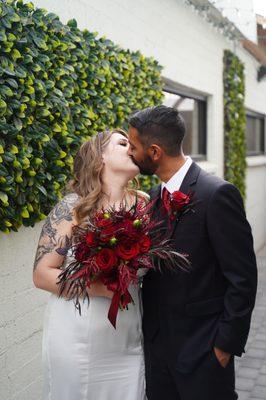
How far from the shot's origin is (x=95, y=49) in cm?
486

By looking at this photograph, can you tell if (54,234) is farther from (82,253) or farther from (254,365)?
(254,365)

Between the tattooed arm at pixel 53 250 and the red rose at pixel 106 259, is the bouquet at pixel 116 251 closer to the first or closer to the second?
the red rose at pixel 106 259

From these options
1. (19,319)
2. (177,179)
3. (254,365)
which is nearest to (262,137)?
(254,365)

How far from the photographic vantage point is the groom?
115 inches

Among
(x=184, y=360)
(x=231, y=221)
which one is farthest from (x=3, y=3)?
(x=184, y=360)

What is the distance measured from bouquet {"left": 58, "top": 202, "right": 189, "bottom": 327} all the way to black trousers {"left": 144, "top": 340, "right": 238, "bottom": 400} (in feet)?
1.54

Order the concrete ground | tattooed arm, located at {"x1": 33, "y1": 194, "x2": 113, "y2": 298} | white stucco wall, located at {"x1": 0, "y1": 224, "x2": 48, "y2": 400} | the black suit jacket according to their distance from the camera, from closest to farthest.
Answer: the black suit jacket < tattooed arm, located at {"x1": 33, "y1": 194, "x2": 113, "y2": 298} < white stucco wall, located at {"x1": 0, "y1": 224, "x2": 48, "y2": 400} < the concrete ground

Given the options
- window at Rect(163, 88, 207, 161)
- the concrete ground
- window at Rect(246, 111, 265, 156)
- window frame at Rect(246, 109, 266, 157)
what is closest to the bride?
the concrete ground

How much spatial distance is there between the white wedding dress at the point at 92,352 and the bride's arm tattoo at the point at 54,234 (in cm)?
26

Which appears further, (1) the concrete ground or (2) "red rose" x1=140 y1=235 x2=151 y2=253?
(1) the concrete ground

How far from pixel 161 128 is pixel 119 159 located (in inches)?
16.9

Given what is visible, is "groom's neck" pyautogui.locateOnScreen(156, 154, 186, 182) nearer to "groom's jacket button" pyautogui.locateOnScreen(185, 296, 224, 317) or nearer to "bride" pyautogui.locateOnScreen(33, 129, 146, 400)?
"bride" pyautogui.locateOnScreen(33, 129, 146, 400)

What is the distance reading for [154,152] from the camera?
9.96 ft

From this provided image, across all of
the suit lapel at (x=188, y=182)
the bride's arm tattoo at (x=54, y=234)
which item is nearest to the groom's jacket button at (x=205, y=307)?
the suit lapel at (x=188, y=182)
